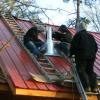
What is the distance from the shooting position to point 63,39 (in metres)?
13.1

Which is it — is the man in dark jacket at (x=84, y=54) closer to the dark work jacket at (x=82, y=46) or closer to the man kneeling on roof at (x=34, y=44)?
the dark work jacket at (x=82, y=46)

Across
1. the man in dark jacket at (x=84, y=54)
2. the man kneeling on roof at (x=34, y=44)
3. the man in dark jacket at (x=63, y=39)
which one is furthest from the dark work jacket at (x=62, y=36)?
the man in dark jacket at (x=84, y=54)

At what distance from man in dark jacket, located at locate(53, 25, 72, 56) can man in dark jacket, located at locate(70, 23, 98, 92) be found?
4.92 feet

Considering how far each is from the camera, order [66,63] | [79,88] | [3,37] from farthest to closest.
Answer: [3,37]
[66,63]
[79,88]

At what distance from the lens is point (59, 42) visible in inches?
505

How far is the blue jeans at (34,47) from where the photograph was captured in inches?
468

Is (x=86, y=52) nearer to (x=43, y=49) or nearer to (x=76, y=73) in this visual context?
(x=76, y=73)

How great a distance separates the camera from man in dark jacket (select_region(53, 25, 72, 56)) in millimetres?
12328

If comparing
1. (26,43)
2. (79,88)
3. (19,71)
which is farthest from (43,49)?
(79,88)

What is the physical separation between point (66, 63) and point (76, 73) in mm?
1641

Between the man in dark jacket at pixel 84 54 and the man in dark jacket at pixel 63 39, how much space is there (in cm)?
150

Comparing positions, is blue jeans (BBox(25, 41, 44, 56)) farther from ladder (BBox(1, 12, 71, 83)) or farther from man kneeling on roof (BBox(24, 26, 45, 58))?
ladder (BBox(1, 12, 71, 83))

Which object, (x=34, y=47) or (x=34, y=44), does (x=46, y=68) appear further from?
(x=34, y=44)

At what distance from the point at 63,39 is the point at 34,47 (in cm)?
141
